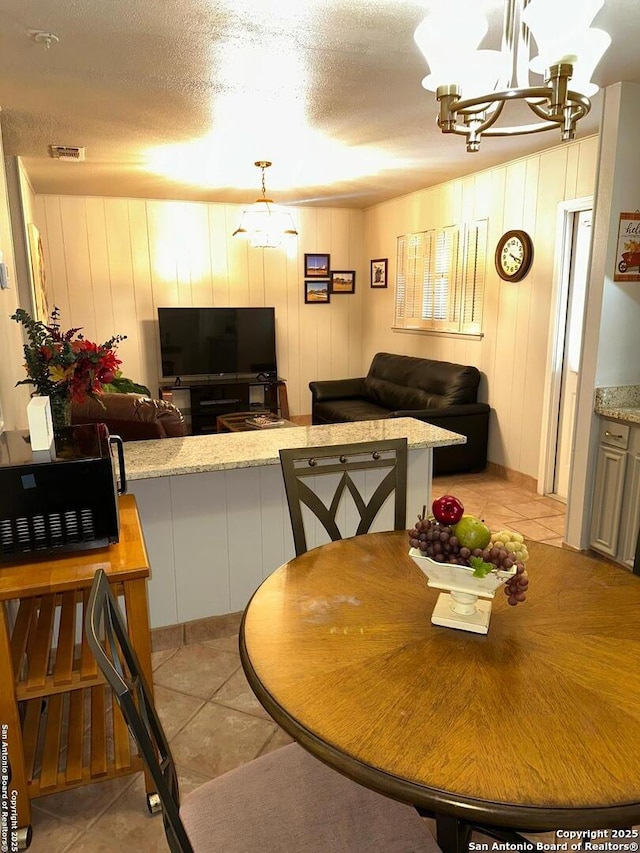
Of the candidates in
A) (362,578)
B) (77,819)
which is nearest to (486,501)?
(362,578)

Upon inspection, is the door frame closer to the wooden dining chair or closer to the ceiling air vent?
the ceiling air vent

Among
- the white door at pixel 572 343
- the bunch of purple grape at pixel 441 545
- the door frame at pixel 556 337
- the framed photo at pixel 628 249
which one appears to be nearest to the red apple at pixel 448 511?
the bunch of purple grape at pixel 441 545

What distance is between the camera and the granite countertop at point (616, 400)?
315 cm

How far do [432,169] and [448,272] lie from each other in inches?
38.4

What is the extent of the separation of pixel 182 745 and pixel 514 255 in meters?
4.14

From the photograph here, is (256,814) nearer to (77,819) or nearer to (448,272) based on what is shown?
(77,819)

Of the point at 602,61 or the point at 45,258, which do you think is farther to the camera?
the point at 45,258

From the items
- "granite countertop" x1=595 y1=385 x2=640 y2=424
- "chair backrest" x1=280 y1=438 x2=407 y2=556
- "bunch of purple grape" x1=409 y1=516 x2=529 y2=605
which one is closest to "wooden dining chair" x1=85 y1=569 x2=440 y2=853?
"bunch of purple grape" x1=409 y1=516 x2=529 y2=605

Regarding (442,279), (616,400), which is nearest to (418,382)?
(442,279)

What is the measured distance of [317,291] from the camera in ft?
23.5

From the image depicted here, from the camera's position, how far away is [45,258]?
608 cm

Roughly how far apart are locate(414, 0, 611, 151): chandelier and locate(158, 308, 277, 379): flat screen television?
520 cm

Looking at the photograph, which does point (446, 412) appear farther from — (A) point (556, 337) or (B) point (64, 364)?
(B) point (64, 364)

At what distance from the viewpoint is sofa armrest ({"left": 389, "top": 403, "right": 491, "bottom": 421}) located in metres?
4.88
